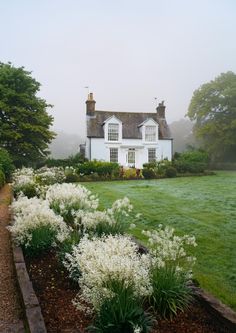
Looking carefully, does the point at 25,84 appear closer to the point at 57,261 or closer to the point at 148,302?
the point at 57,261

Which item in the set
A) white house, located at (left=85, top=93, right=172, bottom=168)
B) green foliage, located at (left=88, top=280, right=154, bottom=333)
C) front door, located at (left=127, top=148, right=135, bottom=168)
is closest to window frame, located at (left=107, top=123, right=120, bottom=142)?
white house, located at (left=85, top=93, right=172, bottom=168)

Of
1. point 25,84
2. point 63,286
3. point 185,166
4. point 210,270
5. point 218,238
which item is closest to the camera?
point 63,286

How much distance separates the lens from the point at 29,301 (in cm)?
410

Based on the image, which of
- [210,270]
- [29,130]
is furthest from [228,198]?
[29,130]

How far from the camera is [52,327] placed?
3.72 m

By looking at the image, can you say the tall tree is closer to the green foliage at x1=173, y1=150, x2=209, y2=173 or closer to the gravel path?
the green foliage at x1=173, y1=150, x2=209, y2=173

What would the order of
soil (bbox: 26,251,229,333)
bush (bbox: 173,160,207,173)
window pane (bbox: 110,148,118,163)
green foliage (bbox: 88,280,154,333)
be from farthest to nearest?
window pane (bbox: 110,148,118,163), bush (bbox: 173,160,207,173), soil (bbox: 26,251,229,333), green foliage (bbox: 88,280,154,333)

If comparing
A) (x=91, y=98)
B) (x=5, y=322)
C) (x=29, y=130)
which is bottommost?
(x=5, y=322)

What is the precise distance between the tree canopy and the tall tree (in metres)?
20.4

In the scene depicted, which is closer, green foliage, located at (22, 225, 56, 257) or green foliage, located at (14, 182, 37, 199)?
green foliage, located at (22, 225, 56, 257)

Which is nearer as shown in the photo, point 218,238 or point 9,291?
point 9,291

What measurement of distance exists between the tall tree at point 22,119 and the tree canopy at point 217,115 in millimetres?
20444

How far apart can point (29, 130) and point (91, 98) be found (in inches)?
358

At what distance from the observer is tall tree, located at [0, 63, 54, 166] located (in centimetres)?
3020
